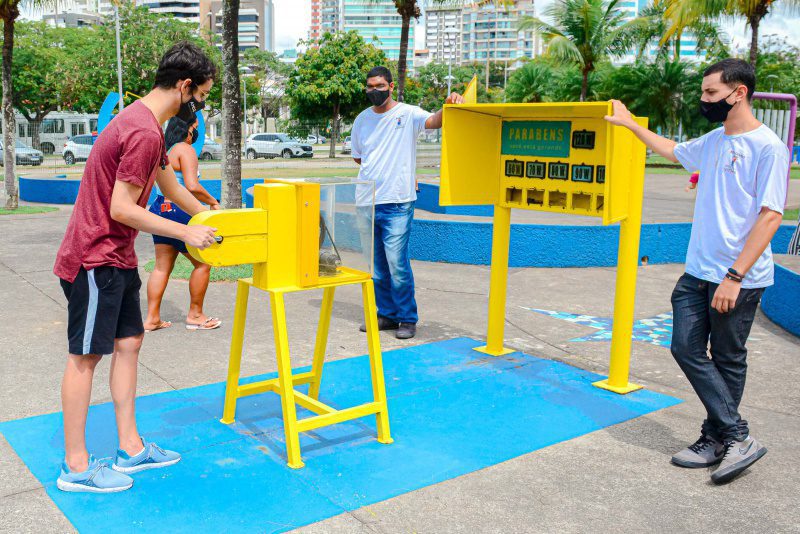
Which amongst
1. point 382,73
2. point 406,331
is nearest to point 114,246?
point 406,331

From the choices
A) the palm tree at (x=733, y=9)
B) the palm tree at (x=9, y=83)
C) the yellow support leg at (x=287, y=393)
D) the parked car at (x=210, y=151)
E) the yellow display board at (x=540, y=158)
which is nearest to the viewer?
the yellow support leg at (x=287, y=393)

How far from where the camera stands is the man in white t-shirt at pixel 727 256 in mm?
3355

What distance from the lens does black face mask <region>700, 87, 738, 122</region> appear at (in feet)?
11.5

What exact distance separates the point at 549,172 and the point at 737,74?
5.72 feet

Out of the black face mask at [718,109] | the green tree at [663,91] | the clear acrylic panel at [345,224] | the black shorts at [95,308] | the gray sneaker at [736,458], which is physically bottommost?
the gray sneaker at [736,458]

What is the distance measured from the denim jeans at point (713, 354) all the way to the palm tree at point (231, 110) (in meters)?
6.15

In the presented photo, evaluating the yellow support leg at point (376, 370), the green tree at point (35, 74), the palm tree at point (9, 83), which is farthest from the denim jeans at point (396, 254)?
the green tree at point (35, 74)

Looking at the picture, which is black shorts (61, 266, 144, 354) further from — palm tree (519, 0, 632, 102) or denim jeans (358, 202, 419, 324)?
palm tree (519, 0, 632, 102)

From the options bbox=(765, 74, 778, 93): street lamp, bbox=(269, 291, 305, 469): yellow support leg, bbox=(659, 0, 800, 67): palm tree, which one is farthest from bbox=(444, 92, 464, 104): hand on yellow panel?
bbox=(765, 74, 778, 93): street lamp

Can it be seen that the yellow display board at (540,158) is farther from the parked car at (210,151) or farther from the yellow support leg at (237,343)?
the parked car at (210,151)

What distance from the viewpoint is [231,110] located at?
29.5 ft

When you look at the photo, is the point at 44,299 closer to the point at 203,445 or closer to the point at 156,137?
the point at 203,445

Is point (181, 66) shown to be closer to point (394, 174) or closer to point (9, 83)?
point (394, 174)

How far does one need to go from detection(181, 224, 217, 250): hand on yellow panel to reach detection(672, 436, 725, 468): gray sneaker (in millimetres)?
2415
